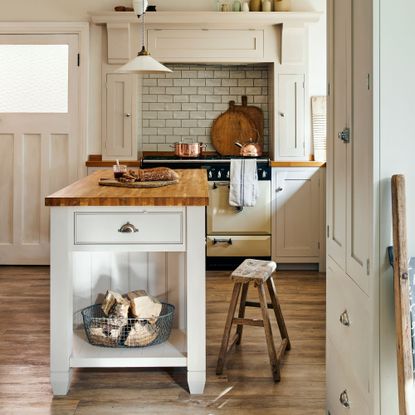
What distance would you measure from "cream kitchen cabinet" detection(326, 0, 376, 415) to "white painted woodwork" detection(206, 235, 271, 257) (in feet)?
10.3

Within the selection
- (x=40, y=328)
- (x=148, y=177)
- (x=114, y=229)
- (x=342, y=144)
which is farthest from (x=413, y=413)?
(x=40, y=328)

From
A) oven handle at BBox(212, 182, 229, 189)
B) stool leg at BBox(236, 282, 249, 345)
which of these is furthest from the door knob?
oven handle at BBox(212, 182, 229, 189)

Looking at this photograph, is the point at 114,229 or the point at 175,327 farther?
the point at 175,327

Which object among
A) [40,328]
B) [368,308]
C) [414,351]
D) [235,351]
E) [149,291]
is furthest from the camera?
[40,328]

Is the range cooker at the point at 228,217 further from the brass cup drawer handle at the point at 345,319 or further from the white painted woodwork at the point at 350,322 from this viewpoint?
the brass cup drawer handle at the point at 345,319

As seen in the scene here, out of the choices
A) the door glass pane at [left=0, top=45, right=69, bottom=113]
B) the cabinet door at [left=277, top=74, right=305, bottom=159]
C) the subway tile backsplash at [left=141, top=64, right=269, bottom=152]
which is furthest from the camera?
the subway tile backsplash at [left=141, top=64, right=269, bottom=152]

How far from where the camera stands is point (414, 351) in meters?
1.58

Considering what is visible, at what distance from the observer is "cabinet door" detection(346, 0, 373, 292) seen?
1.70 m

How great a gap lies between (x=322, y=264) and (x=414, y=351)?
4090 millimetres

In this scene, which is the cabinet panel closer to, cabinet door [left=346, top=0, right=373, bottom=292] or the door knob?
cabinet door [left=346, top=0, right=373, bottom=292]

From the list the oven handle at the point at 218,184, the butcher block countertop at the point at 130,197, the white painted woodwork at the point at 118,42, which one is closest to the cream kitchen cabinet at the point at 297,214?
the oven handle at the point at 218,184

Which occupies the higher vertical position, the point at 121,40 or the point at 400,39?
the point at 121,40

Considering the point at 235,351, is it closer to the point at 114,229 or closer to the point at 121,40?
the point at 114,229

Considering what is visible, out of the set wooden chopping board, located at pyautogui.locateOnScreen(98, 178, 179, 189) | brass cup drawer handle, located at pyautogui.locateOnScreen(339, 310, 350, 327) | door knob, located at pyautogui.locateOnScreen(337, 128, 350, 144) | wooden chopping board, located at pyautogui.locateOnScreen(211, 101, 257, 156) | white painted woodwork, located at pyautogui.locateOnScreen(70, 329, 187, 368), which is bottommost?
white painted woodwork, located at pyautogui.locateOnScreen(70, 329, 187, 368)
